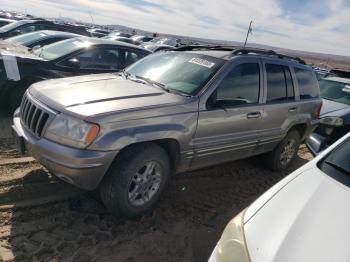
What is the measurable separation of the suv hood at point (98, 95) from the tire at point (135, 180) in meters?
0.46

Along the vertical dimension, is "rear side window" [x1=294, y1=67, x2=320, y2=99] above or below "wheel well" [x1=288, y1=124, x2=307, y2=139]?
above

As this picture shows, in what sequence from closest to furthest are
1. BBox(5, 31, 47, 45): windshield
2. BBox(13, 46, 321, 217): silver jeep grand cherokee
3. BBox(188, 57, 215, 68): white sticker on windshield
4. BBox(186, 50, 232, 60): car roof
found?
BBox(13, 46, 321, 217): silver jeep grand cherokee, BBox(188, 57, 215, 68): white sticker on windshield, BBox(186, 50, 232, 60): car roof, BBox(5, 31, 47, 45): windshield

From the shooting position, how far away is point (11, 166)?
195 inches

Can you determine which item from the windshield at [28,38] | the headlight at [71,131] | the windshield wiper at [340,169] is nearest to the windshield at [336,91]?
the windshield wiper at [340,169]

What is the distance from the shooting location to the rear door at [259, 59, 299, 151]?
5.31m

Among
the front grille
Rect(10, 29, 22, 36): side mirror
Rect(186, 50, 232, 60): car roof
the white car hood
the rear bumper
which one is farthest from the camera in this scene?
Rect(10, 29, 22, 36): side mirror

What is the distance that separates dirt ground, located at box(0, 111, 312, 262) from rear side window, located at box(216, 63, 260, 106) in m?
1.28

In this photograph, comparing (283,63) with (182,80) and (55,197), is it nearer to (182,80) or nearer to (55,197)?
(182,80)

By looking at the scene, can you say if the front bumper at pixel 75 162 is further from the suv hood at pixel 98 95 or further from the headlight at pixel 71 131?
the suv hood at pixel 98 95

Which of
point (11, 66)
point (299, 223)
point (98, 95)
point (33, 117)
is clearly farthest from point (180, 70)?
point (11, 66)

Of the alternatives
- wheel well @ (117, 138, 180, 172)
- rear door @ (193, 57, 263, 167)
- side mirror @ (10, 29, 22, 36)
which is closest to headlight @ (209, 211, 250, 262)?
wheel well @ (117, 138, 180, 172)

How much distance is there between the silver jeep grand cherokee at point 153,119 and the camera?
140 inches

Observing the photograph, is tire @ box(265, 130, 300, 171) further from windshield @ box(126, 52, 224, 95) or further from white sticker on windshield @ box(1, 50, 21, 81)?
white sticker on windshield @ box(1, 50, 21, 81)

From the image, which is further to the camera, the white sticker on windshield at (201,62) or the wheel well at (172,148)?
the white sticker on windshield at (201,62)
